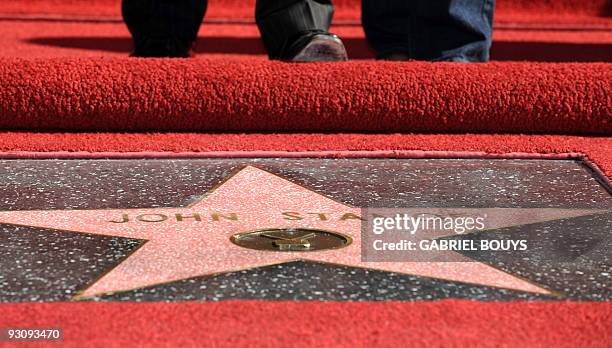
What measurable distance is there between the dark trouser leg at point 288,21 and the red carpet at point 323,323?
4.21 feet

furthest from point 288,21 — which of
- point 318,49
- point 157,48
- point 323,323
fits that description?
point 323,323

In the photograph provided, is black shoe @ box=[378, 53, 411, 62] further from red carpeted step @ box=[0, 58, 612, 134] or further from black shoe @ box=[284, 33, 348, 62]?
red carpeted step @ box=[0, 58, 612, 134]

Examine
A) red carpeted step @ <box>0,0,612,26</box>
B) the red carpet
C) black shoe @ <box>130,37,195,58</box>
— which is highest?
the red carpet

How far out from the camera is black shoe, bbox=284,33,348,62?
2.12 m

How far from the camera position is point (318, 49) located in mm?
2133

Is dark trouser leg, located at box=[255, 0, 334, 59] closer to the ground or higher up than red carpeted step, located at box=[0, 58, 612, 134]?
higher up

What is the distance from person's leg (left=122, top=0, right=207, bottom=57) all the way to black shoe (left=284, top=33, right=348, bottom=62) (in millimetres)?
490

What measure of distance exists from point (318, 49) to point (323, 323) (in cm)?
126

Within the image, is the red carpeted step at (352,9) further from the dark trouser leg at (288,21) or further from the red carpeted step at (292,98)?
the red carpeted step at (292,98)

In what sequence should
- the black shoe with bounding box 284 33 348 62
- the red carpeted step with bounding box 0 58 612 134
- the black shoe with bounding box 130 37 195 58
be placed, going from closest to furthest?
the red carpeted step with bounding box 0 58 612 134 → the black shoe with bounding box 284 33 348 62 → the black shoe with bounding box 130 37 195 58

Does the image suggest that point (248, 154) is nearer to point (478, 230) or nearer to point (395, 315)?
point (478, 230)

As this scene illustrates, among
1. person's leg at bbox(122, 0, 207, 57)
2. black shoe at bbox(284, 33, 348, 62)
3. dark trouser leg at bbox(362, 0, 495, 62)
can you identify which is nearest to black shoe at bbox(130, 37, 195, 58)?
person's leg at bbox(122, 0, 207, 57)

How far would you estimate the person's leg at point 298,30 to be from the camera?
2135 mm

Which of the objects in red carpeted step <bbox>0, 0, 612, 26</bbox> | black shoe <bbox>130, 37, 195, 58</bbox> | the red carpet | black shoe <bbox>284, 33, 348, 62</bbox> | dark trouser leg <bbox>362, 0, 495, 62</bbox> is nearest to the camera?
the red carpet
